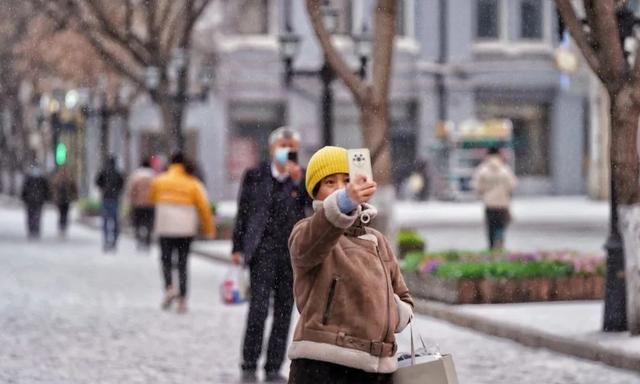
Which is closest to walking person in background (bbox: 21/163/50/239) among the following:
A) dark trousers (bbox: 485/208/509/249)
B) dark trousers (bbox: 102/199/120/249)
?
dark trousers (bbox: 102/199/120/249)

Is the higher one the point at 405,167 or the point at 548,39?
the point at 548,39

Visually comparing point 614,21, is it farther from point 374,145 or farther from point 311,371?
point 311,371

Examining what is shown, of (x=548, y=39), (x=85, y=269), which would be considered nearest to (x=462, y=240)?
(x=85, y=269)

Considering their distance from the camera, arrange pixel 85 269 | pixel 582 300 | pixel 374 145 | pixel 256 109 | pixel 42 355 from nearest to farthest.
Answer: pixel 42 355, pixel 582 300, pixel 374 145, pixel 85 269, pixel 256 109

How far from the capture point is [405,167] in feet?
181

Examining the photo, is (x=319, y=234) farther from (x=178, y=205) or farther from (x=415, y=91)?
(x=415, y=91)

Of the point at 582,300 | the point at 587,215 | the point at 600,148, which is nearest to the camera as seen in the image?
the point at 582,300

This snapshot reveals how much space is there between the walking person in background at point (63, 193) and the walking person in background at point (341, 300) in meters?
29.4

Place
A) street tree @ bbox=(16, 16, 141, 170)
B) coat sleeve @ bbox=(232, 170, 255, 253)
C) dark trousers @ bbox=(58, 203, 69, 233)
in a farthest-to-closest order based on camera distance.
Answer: street tree @ bbox=(16, 16, 141, 170) → dark trousers @ bbox=(58, 203, 69, 233) → coat sleeve @ bbox=(232, 170, 255, 253)

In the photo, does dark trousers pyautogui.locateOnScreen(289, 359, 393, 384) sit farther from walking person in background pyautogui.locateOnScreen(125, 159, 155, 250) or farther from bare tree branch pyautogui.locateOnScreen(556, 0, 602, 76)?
walking person in background pyautogui.locateOnScreen(125, 159, 155, 250)

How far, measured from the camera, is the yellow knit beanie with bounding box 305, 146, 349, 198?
6.04 meters

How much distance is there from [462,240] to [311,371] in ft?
79.5

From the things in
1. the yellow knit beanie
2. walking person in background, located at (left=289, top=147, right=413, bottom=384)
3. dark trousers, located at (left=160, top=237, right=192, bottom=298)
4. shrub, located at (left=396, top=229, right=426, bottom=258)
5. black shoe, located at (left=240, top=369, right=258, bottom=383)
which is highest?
the yellow knit beanie

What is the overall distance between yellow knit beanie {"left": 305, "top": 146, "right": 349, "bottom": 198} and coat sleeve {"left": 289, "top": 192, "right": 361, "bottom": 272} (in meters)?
0.18
